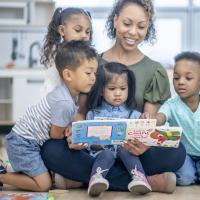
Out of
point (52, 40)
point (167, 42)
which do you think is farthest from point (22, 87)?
point (52, 40)

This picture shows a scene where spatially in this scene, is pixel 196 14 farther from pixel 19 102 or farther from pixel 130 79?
pixel 130 79

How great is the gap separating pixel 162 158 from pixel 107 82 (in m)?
0.40

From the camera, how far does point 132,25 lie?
214cm

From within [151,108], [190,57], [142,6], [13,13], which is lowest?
[151,108]

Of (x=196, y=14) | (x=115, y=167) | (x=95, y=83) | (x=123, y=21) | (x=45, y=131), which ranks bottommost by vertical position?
(x=115, y=167)

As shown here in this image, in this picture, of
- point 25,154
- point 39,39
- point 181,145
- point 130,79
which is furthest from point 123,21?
point 39,39

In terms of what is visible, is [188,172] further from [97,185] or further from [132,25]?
[132,25]

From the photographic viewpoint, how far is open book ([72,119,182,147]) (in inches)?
68.5

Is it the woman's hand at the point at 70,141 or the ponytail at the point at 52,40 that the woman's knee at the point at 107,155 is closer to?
the woman's hand at the point at 70,141

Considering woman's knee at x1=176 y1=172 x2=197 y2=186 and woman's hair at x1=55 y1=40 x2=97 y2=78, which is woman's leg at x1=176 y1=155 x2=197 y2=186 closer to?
woman's knee at x1=176 y1=172 x2=197 y2=186

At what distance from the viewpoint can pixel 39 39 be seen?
5078 millimetres

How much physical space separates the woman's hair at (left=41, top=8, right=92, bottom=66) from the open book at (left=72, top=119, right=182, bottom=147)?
1.53 feet

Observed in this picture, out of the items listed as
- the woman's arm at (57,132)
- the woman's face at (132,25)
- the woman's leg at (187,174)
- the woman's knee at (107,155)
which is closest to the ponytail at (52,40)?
the woman's face at (132,25)

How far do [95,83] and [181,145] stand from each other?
0.45 m
